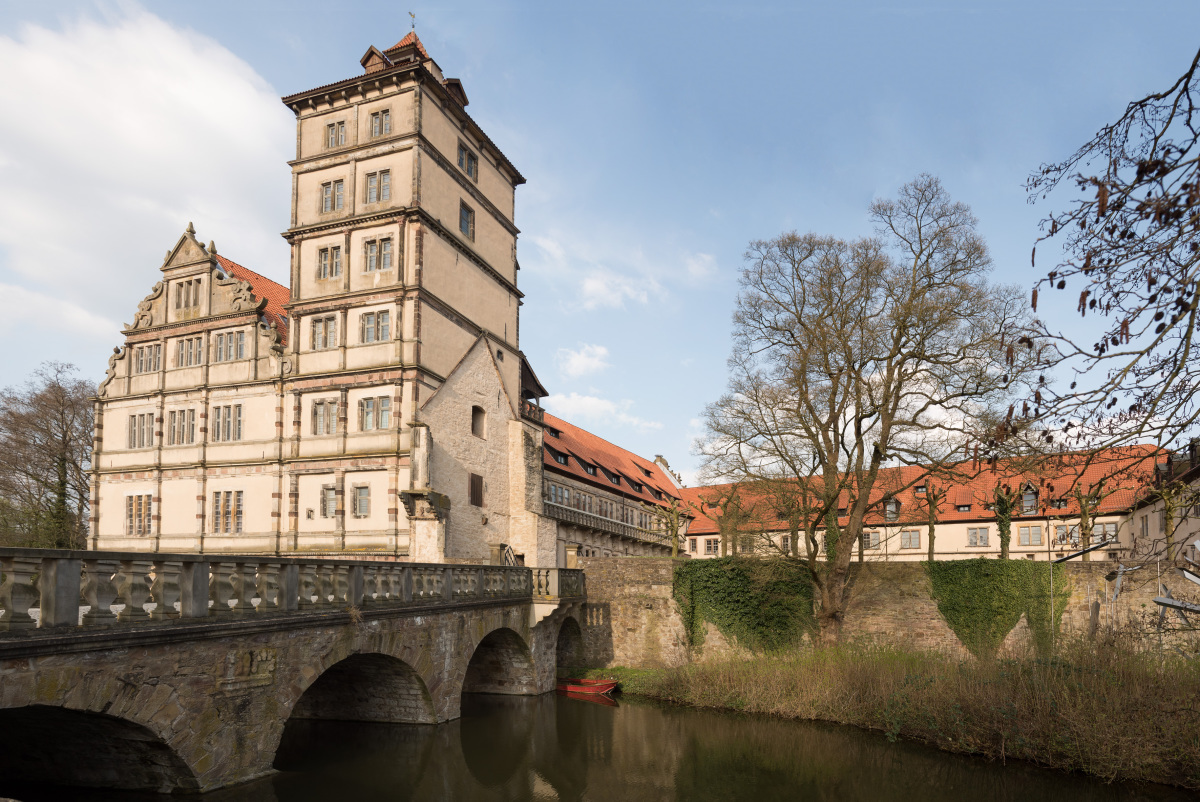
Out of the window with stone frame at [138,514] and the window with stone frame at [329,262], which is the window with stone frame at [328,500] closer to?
the window with stone frame at [329,262]

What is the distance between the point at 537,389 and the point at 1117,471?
105 feet

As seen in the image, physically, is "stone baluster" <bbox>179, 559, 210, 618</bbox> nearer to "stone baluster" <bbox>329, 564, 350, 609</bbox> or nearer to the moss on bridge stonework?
the moss on bridge stonework

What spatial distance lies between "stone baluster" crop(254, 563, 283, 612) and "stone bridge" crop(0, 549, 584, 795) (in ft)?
0.06

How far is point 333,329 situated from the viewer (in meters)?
27.5

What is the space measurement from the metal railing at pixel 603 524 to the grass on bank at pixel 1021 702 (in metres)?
14.3

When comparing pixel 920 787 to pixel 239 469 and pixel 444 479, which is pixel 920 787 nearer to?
pixel 444 479

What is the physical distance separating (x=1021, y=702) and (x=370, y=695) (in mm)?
13537

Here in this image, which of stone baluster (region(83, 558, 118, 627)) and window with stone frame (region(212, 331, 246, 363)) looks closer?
stone baluster (region(83, 558, 118, 627))

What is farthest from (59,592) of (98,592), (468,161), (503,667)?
(468,161)

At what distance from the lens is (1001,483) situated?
76.7 feet

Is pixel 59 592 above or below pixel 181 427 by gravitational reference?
below

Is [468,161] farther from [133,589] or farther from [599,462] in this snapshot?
[133,589]

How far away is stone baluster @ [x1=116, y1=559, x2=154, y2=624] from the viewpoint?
9.08 m

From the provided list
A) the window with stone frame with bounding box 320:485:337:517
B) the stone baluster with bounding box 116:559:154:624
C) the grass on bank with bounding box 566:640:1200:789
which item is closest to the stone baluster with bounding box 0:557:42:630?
the stone baluster with bounding box 116:559:154:624
